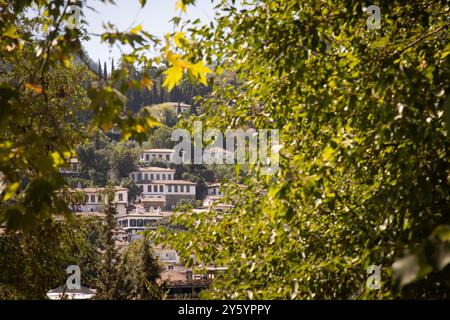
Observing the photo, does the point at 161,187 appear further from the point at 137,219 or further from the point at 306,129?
the point at 306,129

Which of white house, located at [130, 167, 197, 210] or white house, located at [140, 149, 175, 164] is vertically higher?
white house, located at [140, 149, 175, 164]

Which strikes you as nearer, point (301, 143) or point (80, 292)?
point (301, 143)

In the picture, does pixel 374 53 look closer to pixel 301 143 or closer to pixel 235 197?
pixel 301 143

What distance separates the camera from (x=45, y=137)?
3.34 metres

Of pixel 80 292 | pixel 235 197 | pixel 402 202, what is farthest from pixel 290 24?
pixel 80 292
